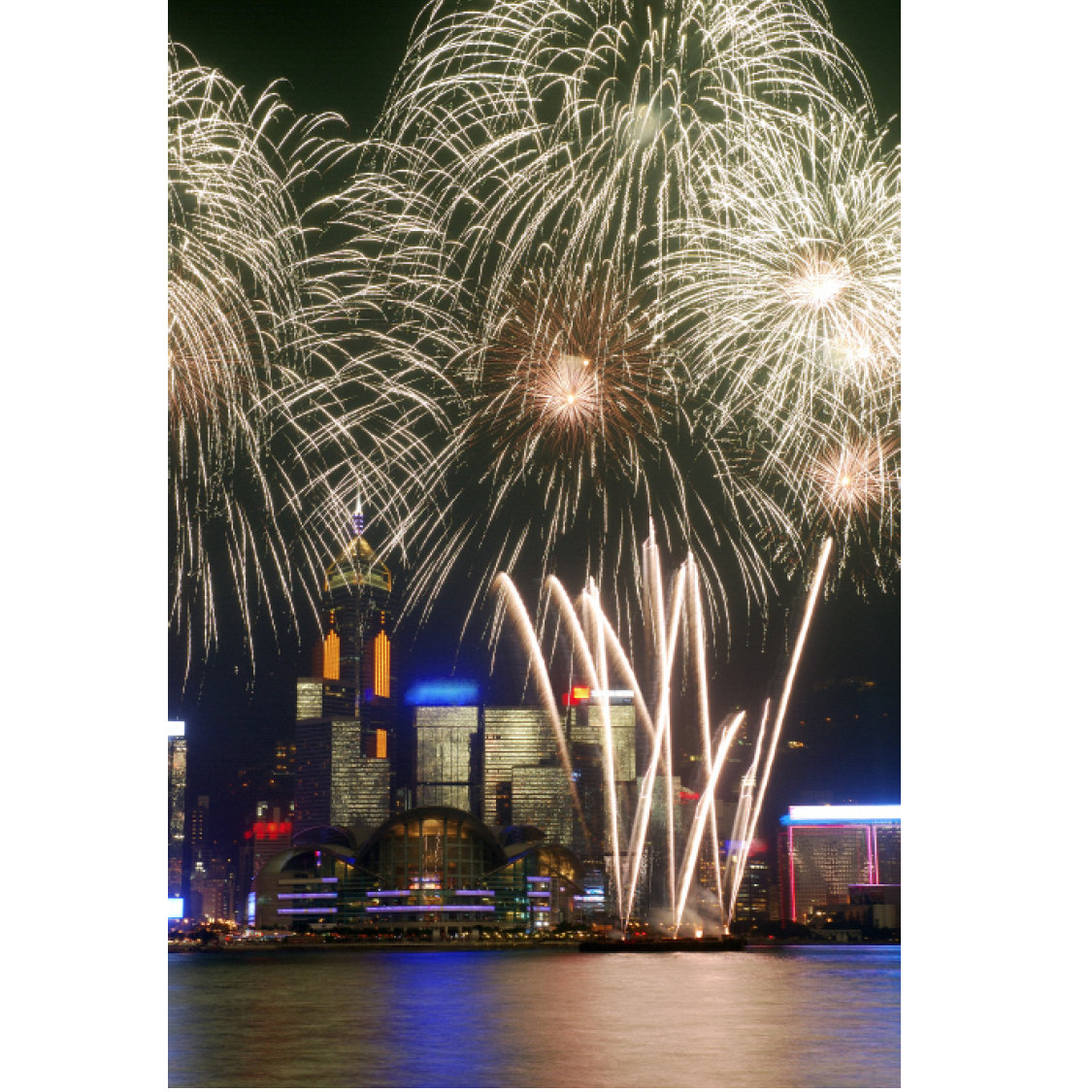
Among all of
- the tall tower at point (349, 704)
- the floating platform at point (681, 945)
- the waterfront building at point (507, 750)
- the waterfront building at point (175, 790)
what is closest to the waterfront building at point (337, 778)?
the tall tower at point (349, 704)

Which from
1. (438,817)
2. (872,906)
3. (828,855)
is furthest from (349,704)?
(872,906)

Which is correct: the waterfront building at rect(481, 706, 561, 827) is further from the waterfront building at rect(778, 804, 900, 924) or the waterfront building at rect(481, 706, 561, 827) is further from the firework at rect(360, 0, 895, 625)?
the firework at rect(360, 0, 895, 625)

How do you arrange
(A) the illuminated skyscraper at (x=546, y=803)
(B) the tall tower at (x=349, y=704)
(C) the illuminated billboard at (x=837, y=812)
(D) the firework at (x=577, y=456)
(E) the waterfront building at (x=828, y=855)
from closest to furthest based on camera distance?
(D) the firework at (x=577, y=456)
(B) the tall tower at (x=349, y=704)
(C) the illuminated billboard at (x=837, y=812)
(E) the waterfront building at (x=828, y=855)
(A) the illuminated skyscraper at (x=546, y=803)

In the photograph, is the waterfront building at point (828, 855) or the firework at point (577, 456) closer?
the firework at point (577, 456)

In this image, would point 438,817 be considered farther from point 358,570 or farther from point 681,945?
point 358,570

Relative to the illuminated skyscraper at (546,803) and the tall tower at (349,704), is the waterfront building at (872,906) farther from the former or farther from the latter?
the tall tower at (349,704)

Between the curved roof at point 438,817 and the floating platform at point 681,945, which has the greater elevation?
the curved roof at point 438,817
